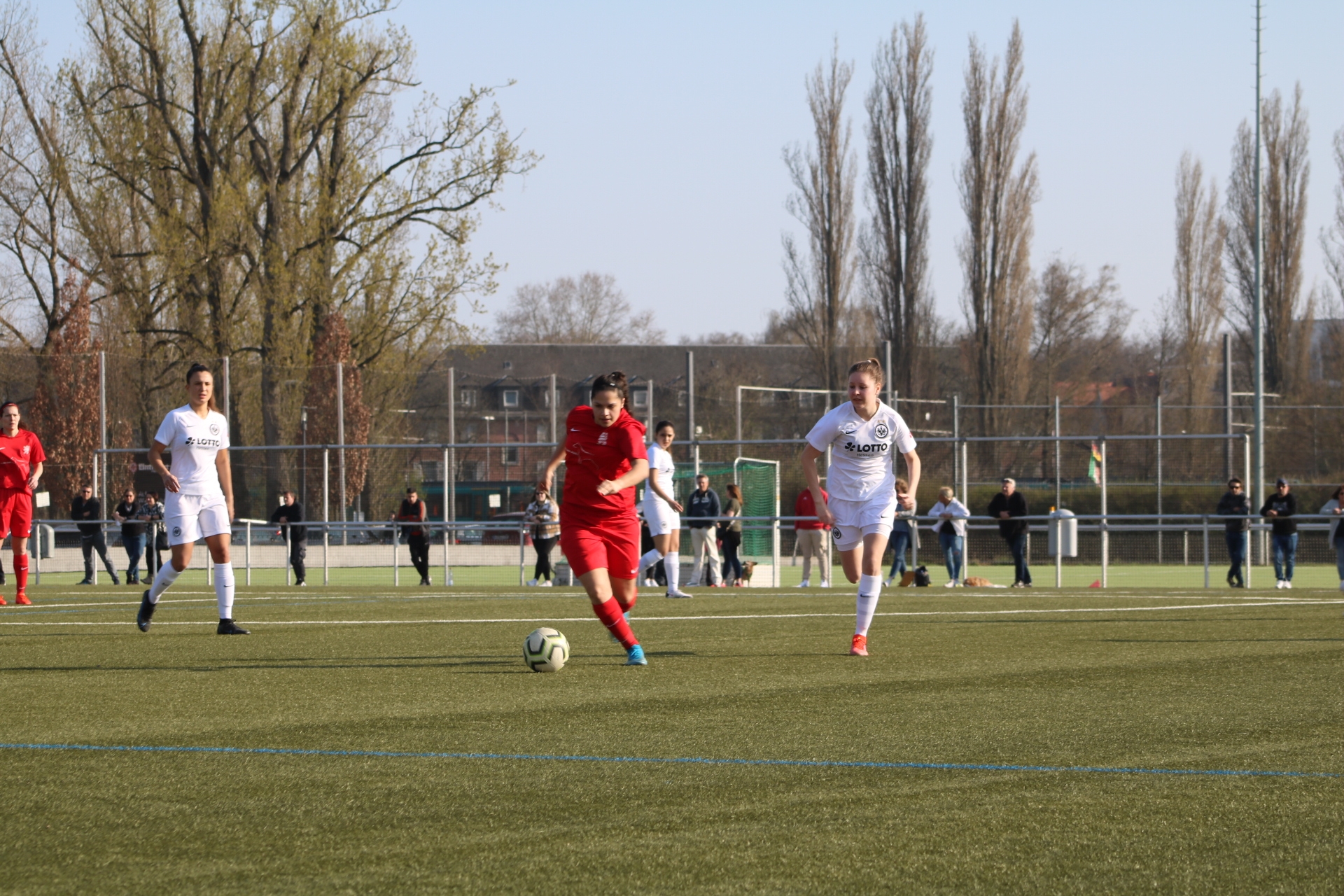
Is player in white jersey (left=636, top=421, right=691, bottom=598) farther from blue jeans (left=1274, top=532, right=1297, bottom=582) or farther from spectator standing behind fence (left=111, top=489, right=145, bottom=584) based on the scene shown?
blue jeans (left=1274, top=532, right=1297, bottom=582)

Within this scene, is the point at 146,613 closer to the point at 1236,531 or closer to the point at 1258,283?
the point at 1236,531

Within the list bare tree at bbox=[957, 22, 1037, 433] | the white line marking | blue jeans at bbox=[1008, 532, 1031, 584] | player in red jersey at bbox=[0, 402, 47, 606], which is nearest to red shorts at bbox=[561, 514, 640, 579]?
the white line marking

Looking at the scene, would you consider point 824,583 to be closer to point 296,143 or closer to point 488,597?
point 488,597

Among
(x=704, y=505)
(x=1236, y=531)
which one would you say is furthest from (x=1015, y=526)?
(x=704, y=505)

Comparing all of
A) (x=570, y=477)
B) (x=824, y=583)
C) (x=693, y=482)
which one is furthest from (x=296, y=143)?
(x=570, y=477)

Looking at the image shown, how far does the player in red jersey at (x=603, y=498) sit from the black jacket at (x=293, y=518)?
16228 millimetres

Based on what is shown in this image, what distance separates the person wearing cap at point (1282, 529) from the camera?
75.9ft

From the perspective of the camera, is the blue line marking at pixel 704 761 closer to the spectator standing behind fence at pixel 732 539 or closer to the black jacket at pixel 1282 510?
the spectator standing behind fence at pixel 732 539

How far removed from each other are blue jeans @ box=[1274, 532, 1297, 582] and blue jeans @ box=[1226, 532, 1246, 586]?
51 cm

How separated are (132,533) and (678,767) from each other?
830 inches

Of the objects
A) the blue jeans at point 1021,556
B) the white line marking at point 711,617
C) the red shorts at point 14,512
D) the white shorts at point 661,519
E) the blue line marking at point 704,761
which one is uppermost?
the red shorts at point 14,512

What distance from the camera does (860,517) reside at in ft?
33.3

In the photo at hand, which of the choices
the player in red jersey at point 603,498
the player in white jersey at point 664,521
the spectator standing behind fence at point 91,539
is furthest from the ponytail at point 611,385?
the spectator standing behind fence at point 91,539

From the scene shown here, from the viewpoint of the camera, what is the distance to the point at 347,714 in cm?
696
